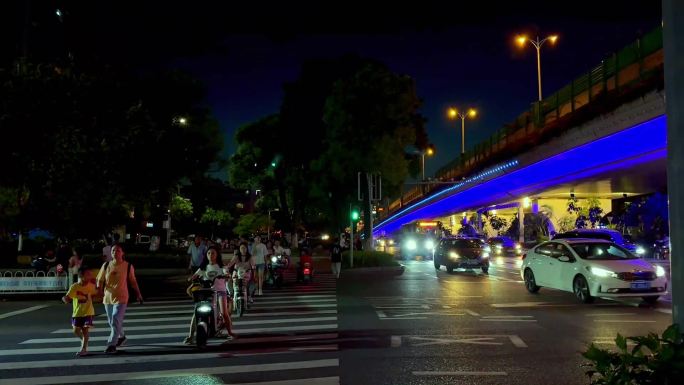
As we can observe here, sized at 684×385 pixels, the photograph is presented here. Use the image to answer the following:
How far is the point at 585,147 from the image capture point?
28.8 meters

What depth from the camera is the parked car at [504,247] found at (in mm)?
53969

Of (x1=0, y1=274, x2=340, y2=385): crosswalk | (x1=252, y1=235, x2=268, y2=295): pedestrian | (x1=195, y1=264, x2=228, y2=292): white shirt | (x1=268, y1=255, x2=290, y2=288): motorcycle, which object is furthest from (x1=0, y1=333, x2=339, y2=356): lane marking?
(x1=268, y1=255, x2=290, y2=288): motorcycle

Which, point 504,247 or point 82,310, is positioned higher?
point 504,247

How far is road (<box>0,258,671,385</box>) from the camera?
27.2 feet

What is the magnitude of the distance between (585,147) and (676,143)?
84.9ft

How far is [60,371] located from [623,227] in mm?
52608

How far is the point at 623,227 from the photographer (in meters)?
54.1

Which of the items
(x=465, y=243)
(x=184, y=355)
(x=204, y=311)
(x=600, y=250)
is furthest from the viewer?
(x=465, y=243)

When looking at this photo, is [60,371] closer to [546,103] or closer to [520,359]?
[520,359]

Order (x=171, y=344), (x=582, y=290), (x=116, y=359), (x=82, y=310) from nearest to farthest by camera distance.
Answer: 1. (x=116, y=359)
2. (x=82, y=310)
3. (x=171, y=344)
4. (x=582, y=290)

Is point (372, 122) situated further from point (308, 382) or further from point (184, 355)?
point (308, 382)

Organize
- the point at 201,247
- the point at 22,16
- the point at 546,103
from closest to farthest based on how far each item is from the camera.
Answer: the point at 201,247, the point at 546,103, the point at 22,16

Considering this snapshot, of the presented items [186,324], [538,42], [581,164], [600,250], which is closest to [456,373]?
[186,324]

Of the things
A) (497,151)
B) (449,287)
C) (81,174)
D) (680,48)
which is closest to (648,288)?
(449,287)
